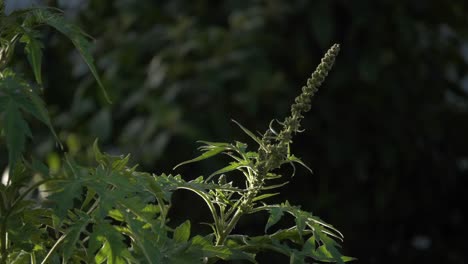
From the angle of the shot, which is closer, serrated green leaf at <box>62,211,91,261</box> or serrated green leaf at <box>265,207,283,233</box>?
serrated green leaf at <box>62,211,91,261</box>

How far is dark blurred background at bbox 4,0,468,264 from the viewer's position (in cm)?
386

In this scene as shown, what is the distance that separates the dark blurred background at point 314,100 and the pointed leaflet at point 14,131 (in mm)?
2420

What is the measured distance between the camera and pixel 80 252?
1.24 meters

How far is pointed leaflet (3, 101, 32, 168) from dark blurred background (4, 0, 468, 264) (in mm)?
2420

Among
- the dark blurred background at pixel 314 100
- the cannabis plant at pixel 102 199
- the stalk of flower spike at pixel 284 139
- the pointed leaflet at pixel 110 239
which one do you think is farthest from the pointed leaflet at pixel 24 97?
the dark blurred background at pixel 314 100

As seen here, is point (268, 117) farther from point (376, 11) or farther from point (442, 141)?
point (442, 141)

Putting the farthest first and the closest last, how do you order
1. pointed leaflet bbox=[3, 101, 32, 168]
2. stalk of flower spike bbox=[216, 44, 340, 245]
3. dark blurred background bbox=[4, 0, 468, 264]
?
1. dark blurred background bbox=[4, 0, 468, 264]
2. stalk of flower spike bbox=[216, 44, 340, 245]
3. pointed leaflet bbox=[3, 101, 32, 168]

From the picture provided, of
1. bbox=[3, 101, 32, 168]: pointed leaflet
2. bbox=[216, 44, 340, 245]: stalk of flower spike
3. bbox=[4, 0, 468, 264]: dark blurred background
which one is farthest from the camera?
bbox=[4, 0, 468, 264]: dark blurred background

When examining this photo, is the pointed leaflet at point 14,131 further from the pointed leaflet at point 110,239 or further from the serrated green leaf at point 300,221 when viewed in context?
the serrated green leaf at point 300,221

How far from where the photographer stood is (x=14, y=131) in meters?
1.09

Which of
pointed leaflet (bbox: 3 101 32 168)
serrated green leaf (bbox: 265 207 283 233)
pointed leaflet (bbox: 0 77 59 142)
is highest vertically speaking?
pointed leaflet (bbox: 0 77 59 142)

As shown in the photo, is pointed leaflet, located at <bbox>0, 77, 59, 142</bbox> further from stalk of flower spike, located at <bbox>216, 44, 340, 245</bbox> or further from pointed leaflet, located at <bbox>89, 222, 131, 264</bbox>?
stalk of flower spike, located at <bbox>216, 44, 340, 245</bbox>

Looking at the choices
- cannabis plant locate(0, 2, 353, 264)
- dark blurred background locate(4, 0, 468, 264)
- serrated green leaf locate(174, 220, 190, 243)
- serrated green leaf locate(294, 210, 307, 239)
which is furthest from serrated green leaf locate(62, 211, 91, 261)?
dark blurred background locate(4, 0, 468, 264)

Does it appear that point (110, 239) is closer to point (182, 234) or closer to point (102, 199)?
point (102, 199)
